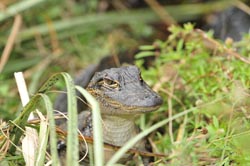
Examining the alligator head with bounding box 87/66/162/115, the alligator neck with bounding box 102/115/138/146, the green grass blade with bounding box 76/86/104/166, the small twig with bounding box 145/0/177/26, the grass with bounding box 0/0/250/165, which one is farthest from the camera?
the small twig with bounding box 145/0/177/26

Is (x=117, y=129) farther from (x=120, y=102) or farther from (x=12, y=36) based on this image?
(x=12, y=36)

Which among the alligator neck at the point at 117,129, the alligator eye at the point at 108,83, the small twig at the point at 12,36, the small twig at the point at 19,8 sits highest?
the small twig at the point at 19,8

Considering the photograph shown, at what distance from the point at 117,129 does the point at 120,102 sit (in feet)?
1.27

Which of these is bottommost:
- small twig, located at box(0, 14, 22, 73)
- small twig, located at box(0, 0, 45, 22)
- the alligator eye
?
the alligator eye

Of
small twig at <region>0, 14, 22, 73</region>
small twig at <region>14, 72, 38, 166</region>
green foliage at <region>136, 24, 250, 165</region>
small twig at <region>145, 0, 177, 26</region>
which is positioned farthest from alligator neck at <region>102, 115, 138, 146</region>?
small twig at <region>145, 0, 177, 26</region>

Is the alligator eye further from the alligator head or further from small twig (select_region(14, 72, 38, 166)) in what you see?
small twig (select_region(14, 72, 38, 166))

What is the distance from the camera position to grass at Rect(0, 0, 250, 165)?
302 centimetres

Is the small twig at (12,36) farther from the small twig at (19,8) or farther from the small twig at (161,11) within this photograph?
the small twig at (161,11)

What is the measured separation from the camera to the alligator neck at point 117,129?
3609 millimetres

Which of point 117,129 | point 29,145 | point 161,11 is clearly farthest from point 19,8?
point 29,145

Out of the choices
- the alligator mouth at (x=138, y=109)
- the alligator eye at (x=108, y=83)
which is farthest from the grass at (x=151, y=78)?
the alligator eye at (x=108, y=83)

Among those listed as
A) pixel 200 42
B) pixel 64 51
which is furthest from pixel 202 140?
pixel 64 51

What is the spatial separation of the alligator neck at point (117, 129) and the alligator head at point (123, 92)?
148mm

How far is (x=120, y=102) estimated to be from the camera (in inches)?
130
